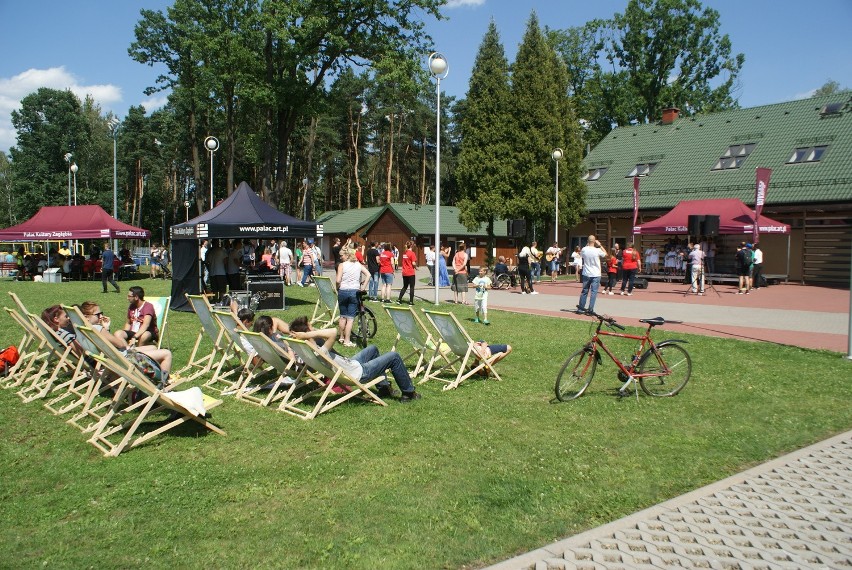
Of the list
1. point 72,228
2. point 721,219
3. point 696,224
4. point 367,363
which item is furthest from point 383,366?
point 72,228

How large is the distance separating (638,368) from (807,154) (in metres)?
26.2

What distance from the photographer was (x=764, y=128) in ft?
103

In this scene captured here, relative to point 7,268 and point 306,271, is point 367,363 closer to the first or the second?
point 306,271

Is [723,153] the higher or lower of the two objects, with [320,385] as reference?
higher

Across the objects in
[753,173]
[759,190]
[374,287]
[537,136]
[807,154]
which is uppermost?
[537,136]

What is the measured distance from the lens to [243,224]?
15.3 metres

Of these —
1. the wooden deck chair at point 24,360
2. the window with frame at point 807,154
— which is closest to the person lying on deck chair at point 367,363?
the wooden deck chair at point 24,360

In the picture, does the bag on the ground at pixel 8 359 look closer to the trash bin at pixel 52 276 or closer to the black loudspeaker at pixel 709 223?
the trash bin at pixel 52 276

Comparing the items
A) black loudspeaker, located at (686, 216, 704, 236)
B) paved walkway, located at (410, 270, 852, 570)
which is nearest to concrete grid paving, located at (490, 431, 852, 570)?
paved walkway, located at (410, 270, 852, 570)

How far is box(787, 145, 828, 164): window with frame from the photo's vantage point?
2780 centimetres

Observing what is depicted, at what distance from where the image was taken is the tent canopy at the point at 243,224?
15.1 metres

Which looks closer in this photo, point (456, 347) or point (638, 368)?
point (638, 368)

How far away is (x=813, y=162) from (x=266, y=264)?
23290 millimetres

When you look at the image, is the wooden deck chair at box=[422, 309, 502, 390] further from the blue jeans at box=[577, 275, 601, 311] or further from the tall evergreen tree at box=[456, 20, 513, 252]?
the tall evergreen tree at box=[456, 20, 513, 252]
